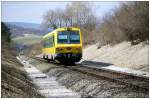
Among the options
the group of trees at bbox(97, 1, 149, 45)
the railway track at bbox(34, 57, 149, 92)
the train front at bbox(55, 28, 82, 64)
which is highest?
the group of trees at bbox(97, 1, 149, 45)

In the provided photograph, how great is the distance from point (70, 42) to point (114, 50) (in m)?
13.4

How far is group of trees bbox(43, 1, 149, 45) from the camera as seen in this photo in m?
45.5

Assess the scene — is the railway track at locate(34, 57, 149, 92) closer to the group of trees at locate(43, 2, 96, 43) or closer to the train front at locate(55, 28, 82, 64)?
the train front at locate(55, 28, 82, 64)

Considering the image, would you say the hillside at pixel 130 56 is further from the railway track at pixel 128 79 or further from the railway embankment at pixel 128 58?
the railway track at pixel 128 79

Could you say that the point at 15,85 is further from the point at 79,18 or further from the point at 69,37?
the point at 79,18

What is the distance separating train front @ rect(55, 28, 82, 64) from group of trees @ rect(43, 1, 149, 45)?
30.7 ft

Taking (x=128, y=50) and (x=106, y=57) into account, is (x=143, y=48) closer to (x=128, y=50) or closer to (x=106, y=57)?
(x=128, y=50)

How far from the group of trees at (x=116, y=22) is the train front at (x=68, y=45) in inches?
368

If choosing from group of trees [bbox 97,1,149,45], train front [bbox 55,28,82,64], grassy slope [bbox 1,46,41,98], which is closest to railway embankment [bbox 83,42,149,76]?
group of trees [bbox 97,1,149,45]

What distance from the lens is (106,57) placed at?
49375 mm

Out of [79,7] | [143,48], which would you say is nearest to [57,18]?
[79,7]

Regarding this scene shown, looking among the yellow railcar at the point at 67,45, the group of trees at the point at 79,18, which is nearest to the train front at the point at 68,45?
the yellow railcar at the point at 67,45

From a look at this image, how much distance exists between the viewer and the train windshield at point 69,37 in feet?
127

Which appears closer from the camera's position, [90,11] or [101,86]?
[101,86]
